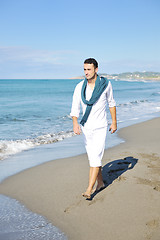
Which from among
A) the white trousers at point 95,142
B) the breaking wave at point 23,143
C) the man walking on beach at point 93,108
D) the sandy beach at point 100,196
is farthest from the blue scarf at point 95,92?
the breaking wave at point 23,143

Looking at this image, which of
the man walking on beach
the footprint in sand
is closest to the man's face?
the man walking on beach

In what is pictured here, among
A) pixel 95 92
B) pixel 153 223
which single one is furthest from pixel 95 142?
pixel 153 223

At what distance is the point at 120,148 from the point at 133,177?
96.0 inches

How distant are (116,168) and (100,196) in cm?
128

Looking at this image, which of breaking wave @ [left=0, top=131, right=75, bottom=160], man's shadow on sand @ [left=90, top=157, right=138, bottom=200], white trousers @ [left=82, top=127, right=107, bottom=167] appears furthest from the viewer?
breaking wave @ [left=0, top=131, right=75, bottom=160]

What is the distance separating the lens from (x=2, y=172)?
527 centimetres

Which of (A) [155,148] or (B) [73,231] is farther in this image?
(A) [155,148]

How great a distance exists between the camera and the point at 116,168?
5.04 metres

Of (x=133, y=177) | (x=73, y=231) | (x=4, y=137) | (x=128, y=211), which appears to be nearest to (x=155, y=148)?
(x=133, y=177)

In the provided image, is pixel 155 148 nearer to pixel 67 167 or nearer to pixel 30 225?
pixel 67 167

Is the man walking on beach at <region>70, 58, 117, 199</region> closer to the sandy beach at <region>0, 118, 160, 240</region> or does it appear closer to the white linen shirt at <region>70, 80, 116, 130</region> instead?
the white linen shirt at <region>70, 80, 116, 130</region>

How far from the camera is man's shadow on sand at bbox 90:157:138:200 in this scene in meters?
4.52

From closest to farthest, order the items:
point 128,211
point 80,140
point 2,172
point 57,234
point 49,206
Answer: point 57,234, point 128,211, point 49,206, point 2,172, point 80,140

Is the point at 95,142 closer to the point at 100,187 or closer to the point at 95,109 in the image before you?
the point at 95,109
